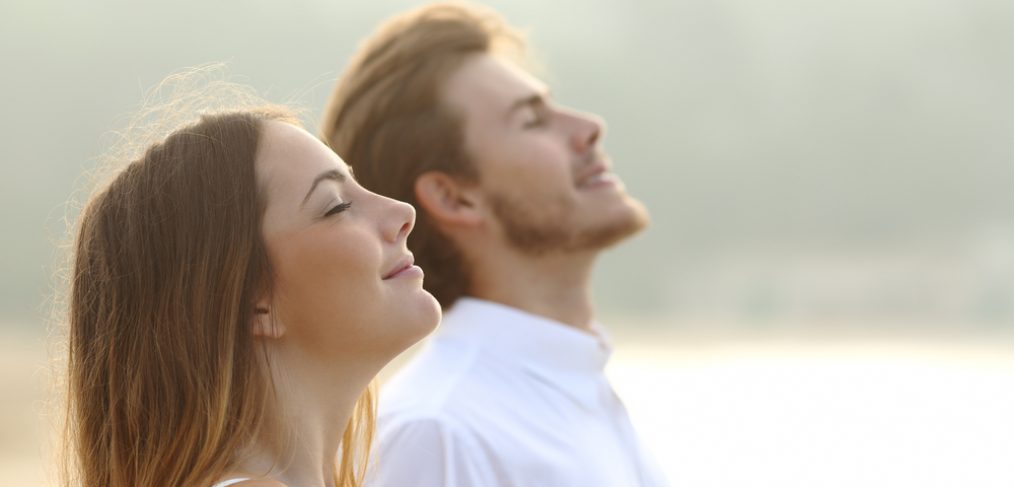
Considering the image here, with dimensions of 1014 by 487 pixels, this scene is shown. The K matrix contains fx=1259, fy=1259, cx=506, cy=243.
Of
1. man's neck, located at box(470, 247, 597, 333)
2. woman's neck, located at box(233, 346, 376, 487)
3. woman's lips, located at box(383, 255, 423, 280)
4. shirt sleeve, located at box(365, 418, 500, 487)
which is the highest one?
woman's lips, located at box(383, 255, 423, 280)

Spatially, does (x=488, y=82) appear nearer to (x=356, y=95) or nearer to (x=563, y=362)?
(x=356, y=95)

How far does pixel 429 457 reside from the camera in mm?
1521

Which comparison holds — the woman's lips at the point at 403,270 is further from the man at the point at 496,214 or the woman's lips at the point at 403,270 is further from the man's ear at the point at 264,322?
the man at the point at 496,214

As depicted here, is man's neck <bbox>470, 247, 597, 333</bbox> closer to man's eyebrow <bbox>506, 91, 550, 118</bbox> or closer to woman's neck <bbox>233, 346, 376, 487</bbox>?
man's eyebrow <bbox>506, 91, 550, 118</bbox>

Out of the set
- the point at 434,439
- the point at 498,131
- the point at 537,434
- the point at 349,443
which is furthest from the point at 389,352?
the point at 498,131

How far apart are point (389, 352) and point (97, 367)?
265 millimetres

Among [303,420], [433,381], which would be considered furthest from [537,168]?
[303,420]

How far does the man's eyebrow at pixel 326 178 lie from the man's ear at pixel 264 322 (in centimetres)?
10

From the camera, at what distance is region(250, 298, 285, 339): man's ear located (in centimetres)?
114

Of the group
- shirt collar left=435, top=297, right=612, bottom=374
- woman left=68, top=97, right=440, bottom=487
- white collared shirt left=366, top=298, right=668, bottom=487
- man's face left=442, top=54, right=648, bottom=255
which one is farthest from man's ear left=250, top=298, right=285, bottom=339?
man's face left=442, top=54, right=648, bottom=255

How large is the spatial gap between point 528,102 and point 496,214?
186 millimetres

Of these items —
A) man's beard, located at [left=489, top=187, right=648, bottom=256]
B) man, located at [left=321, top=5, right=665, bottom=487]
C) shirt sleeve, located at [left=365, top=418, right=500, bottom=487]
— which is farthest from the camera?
man's beard, located at [left=489, top=187, right=648, bottom=256]

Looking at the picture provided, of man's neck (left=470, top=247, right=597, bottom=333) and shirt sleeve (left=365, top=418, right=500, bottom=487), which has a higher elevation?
man's neck (left=470, top=247, right=597, bottom=333)

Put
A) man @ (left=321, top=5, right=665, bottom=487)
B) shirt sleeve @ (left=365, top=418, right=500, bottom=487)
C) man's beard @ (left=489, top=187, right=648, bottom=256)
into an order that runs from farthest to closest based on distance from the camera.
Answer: man's beard @ (left=489, top=187, right=648, bottom=256)
man @ (left=321, top=5, right=665, bottom=487)
shirt sleeve @ (left=365, top=418, right=500, bottom=487)
